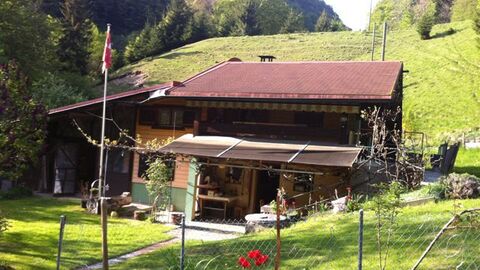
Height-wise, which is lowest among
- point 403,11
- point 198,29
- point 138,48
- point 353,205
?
point 353,205

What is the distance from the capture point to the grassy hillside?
38.2m

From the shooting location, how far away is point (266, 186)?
18.7 m

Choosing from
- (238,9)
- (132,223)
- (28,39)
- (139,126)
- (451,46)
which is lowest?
(132,223)

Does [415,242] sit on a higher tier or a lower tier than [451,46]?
lower

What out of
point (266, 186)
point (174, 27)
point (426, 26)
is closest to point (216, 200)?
point (266, 186)

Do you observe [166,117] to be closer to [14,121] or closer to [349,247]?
[14,121]

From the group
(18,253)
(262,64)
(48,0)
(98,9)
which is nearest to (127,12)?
(98,9)

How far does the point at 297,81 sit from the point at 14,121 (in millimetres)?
10979

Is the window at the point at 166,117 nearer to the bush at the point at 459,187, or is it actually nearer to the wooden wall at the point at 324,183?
the wooden wall at the point at 324,183

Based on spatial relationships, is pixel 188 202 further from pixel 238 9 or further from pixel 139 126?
pixel 238 9

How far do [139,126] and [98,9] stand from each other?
58804mm

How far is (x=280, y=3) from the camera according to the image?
9606cm

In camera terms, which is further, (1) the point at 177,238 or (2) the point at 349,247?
(1) the point at 177,238

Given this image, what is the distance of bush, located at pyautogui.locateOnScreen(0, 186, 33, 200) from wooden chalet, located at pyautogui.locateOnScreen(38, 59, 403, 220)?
3.93 feet
